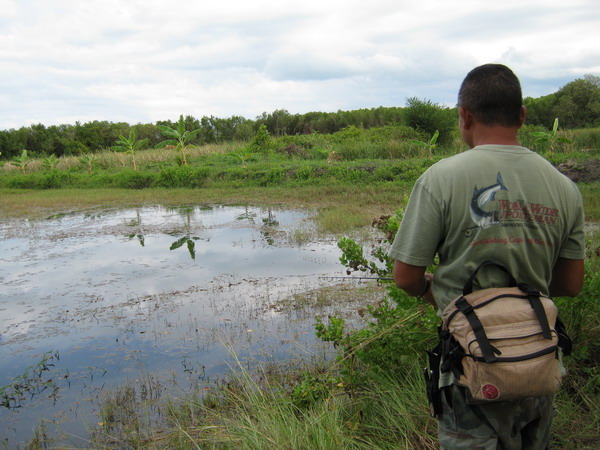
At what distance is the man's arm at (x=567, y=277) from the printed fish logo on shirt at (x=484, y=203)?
1.50 feet

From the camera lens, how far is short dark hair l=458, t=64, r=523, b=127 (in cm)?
179

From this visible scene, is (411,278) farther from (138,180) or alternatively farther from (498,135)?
(138,180)

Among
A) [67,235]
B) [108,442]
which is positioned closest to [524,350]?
[108,442]

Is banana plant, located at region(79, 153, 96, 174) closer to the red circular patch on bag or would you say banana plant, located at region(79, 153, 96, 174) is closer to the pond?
the pond

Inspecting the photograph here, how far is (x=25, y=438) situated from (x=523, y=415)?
12.3 ft

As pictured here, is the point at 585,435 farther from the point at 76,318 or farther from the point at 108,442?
the point at 76,318

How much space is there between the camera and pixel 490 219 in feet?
5.82

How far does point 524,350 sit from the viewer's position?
65.8 inches

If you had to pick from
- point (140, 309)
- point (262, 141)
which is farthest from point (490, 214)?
point (262, 141)

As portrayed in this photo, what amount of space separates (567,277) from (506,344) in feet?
1.84

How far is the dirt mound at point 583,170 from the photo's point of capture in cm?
1435

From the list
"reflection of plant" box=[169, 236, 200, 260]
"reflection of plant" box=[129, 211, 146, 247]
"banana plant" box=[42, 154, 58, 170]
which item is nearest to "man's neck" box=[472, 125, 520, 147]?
"reflection of plant" box=[169, 236, 200, 260]

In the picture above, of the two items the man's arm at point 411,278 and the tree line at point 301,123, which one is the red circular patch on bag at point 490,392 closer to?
the man's arm at point 411,278

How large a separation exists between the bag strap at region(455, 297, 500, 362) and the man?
0.12m
